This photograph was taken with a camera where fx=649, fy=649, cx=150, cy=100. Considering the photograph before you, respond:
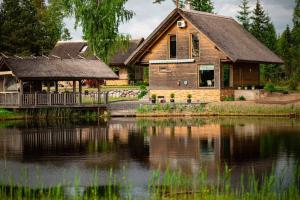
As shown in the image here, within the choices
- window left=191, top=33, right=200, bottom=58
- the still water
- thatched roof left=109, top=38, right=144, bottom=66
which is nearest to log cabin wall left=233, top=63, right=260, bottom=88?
window left=191, top=33, right=200, bottom=58

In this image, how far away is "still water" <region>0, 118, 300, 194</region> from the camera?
2056 cm

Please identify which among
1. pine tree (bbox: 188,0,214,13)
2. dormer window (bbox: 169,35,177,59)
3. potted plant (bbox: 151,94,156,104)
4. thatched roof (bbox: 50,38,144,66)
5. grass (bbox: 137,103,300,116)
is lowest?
grass (bbox: 137,103,300,116)

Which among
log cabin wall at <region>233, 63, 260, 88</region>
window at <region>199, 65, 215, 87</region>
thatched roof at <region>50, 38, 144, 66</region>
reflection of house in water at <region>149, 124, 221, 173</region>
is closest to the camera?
reflection of house in water at <region>149, 124, 221, 173</region>

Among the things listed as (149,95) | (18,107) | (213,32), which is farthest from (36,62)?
(213,32)

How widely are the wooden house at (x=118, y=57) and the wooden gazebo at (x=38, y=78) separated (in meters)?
21.2

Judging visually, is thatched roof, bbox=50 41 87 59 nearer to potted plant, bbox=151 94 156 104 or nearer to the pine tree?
the pine tree

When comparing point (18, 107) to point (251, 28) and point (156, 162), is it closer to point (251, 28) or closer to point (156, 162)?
point (156, 162)

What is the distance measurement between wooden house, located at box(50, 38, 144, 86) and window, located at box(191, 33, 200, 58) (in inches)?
763

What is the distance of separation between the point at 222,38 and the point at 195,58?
271 centimetres

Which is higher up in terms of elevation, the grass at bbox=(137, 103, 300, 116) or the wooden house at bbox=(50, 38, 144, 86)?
the wooden house at bbox=(50, 38, 144, 86)

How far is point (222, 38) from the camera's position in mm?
52219

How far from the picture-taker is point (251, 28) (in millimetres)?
82188

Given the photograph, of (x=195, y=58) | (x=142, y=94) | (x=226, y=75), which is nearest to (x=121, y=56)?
(x=142, y=94)

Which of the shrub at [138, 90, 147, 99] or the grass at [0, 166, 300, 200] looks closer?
the grass at [0, 166, 300, 200]
